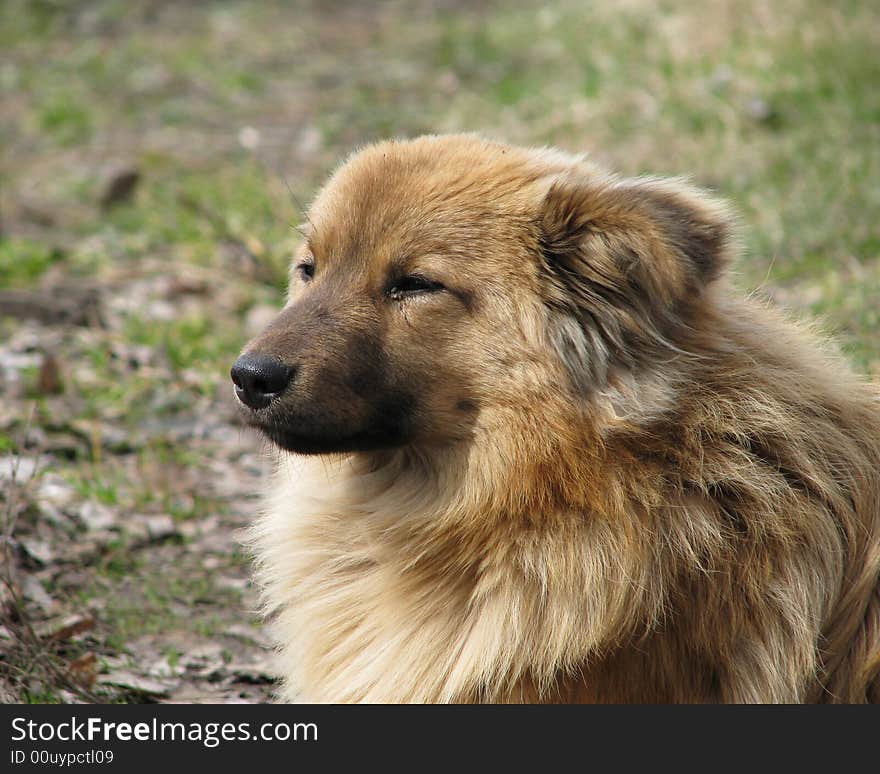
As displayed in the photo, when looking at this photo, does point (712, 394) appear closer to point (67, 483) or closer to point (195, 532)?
point (195, 532)

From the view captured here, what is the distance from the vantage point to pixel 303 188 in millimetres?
9953

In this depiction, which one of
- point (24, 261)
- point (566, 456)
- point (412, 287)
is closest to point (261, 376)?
point (412, 287)

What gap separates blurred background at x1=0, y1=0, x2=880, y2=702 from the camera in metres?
5.03

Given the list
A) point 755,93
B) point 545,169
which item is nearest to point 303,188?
point 755,93

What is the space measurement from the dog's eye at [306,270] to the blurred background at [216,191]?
1.23 m

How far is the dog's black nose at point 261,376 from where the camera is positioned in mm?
3609

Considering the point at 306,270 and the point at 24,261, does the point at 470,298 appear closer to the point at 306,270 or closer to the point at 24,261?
the point at 306,270

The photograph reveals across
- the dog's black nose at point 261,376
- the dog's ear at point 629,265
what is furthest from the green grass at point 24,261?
the dog's ear at point 629,265

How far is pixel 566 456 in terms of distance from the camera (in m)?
3.50

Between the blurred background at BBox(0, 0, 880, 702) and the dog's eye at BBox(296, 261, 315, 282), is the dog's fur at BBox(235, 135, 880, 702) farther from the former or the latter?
the blurred background at BBox(0, 0, 880, 702)

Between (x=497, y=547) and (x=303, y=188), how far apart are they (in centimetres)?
688

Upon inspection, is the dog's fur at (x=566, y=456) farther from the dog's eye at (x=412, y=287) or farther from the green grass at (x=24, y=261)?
the green grass at (x=24, y=261)

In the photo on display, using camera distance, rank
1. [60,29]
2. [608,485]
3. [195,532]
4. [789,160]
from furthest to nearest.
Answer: [60,29]
[789,160]
[195,532]
[608,485]

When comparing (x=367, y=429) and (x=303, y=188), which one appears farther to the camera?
(x=303, y=188)
